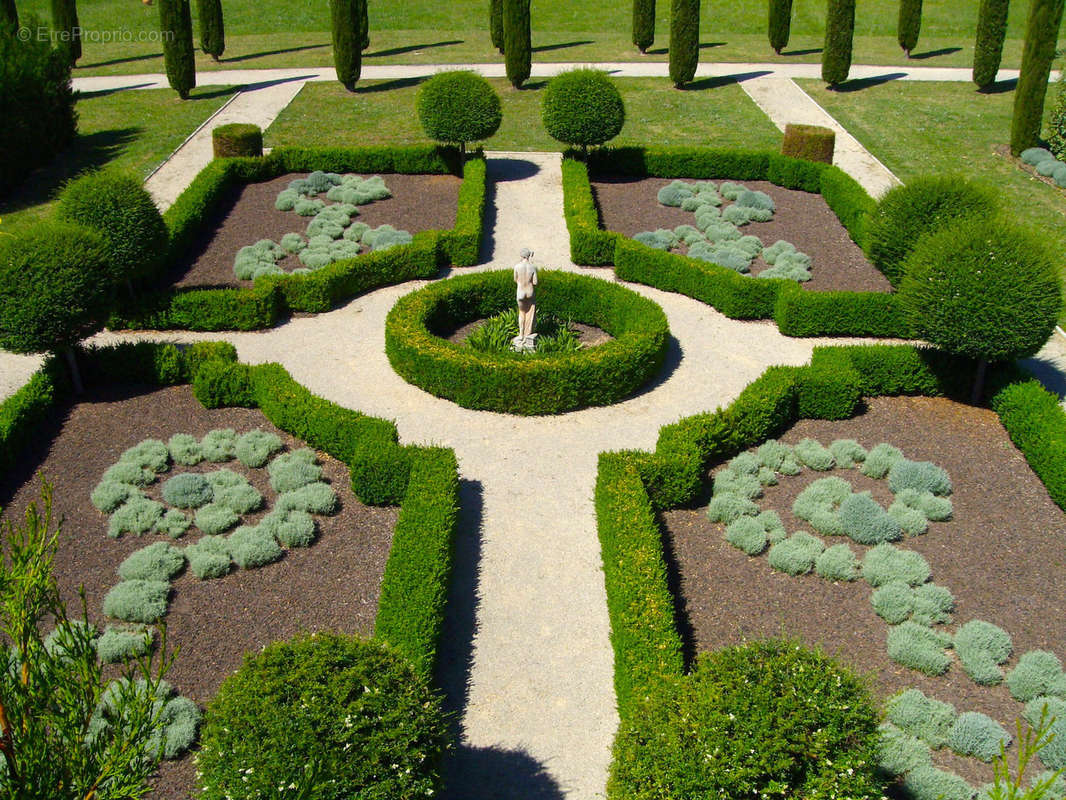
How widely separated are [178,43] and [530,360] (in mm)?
21923

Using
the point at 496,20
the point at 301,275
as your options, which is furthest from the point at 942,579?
the point at 496,20

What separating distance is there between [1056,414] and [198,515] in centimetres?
1259

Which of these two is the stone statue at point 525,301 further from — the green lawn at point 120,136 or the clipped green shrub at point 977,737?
the green lawn at point 120,136

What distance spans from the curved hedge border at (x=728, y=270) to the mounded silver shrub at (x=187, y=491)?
9.86 m

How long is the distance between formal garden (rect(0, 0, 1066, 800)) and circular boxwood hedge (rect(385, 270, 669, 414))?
0.23 ft

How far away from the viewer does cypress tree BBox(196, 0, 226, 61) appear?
36.3m

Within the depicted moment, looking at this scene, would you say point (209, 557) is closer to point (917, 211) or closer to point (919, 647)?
point (919, 647)

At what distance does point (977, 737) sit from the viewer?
10031mm

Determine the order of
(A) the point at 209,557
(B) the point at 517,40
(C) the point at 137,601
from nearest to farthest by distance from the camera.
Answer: (C) the point at 137,601 → (A) the point at 209,557 → (B) the point at 517,40

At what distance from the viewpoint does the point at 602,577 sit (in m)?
12.5

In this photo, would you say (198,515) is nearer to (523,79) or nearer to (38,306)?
(38,306)

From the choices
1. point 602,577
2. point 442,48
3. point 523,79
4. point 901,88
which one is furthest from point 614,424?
point 442,48

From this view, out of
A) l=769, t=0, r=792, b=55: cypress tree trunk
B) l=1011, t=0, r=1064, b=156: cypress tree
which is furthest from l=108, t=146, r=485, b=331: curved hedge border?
l=769, t=0, r=792, b=55: cypress tree trunk

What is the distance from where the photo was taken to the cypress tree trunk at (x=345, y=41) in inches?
1264
